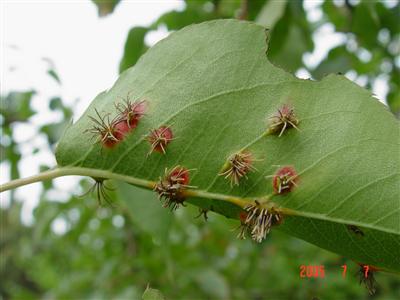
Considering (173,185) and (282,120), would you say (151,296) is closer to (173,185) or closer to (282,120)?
(173,185)

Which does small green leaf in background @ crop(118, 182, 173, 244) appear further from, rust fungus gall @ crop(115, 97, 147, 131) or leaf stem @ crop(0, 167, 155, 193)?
rust fungus gall @ crop(115, 97, 147, 131)

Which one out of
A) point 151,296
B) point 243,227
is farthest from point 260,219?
point 151,296

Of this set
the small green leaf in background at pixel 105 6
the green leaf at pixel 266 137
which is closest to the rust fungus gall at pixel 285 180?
the green leaf at pixel 266 137

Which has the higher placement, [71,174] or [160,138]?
[160,138]

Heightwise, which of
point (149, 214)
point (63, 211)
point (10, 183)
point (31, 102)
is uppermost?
point (10, 183)

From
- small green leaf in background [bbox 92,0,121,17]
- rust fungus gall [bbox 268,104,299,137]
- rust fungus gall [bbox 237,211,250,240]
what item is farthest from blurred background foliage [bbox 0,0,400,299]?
rust fungus gall [bbox 268,104,299,137]

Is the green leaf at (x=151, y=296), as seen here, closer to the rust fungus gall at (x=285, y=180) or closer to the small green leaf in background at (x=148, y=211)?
the rust fungus gall at (x=285, y=180)

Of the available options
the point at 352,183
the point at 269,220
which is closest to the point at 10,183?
the point at 269,220

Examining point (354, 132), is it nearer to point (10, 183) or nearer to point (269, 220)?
point (269, 220)
